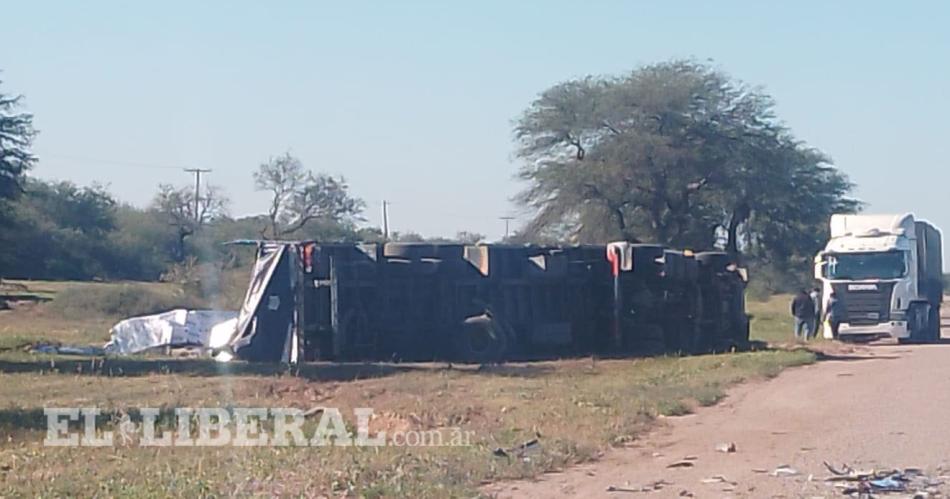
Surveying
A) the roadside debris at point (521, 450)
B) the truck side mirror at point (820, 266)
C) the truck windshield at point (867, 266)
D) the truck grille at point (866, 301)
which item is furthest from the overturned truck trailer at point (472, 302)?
the roadside debris at point (521, 450)

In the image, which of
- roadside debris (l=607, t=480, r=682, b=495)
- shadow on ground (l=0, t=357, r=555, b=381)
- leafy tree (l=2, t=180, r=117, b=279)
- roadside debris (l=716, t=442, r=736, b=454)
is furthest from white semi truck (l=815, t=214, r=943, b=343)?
leafy tree (l=2, t=180, r=117, b=279)

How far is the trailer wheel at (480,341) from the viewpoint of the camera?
28641 mm

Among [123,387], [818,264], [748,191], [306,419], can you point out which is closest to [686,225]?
[748,191]

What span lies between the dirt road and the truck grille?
14.3 meters

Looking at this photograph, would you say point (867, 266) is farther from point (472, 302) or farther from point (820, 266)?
point (472, 302)

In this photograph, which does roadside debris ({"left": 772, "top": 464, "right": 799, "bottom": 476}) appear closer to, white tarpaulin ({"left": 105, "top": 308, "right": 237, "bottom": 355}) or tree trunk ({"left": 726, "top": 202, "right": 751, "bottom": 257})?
white tarpaulin ({"left": 105, "top": 308, "right": 237, "bottom": 355})

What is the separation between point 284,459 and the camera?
12969 millimetres

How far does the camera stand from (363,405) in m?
18.9

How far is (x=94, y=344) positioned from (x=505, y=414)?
69.9 ft

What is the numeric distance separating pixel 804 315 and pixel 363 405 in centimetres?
2211

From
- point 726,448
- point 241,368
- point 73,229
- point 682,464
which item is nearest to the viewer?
point 682,464

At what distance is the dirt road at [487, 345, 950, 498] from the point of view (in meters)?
12.4

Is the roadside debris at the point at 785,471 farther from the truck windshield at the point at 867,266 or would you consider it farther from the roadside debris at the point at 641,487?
the truck windshield at the point at 867,266

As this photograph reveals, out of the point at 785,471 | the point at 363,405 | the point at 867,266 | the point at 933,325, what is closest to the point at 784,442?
the point at 785,471
